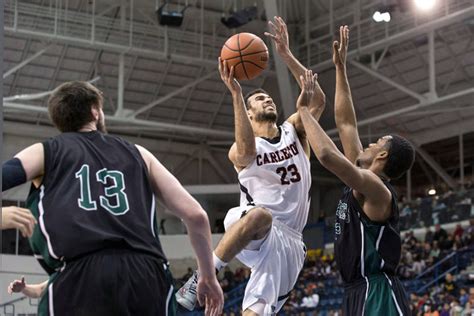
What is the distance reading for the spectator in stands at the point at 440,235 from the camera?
25.5 m

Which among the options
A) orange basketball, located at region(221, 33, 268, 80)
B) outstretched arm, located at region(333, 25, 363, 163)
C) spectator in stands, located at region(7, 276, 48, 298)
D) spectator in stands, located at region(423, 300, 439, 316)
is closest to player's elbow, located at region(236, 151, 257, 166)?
orange basketball, located at region(221, 33, 268, 80)

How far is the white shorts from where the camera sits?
7.64m

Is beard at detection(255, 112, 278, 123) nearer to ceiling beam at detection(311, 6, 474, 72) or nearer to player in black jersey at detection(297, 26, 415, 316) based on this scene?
player in black jersey at detection(297, 26, 415, 316)

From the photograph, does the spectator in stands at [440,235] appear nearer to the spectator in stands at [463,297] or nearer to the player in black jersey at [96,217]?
the spectator in stands at [463,297]

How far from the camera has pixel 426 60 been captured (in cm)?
2977

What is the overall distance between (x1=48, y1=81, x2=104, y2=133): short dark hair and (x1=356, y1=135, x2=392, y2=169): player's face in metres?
3.00

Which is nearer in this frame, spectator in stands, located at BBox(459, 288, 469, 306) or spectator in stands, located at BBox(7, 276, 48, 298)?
spectator in stands, located at BBox(7, 276, 48, 298)

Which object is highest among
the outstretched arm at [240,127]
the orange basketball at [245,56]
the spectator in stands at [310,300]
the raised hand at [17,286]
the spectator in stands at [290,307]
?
the orange basketball at [245,56]

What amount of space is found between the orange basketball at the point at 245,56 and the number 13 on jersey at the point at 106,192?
3745 millimetres

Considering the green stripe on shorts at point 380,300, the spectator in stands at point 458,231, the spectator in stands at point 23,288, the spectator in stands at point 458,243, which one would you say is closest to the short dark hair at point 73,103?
the spectator in stands at point 23,288

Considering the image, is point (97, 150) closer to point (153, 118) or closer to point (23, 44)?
point (23, 44)

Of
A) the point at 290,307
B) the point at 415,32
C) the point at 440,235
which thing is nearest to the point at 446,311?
the point at 290,307

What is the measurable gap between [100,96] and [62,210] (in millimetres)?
593

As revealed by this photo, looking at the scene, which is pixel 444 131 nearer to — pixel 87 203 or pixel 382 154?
pixel 382 154
